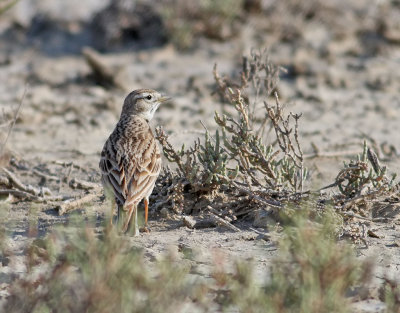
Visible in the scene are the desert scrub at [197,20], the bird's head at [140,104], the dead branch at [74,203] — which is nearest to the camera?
the dead branch at [74,203]

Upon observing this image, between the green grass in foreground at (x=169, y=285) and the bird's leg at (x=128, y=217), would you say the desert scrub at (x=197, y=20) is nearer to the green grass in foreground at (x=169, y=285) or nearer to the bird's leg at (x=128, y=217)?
the bird's leg at (x=128, y=217)

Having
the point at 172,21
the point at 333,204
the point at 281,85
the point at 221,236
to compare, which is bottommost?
the point at 221,236

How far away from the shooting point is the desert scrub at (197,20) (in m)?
12.0

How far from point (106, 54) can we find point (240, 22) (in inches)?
85.2

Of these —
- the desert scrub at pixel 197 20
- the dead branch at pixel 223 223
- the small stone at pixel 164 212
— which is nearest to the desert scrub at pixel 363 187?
the dead branch at pixel 223 223

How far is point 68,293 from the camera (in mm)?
4332

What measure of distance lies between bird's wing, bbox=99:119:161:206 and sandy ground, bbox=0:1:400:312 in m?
0.33

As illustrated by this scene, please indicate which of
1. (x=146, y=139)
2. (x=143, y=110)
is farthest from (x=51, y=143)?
(x=146, y=139)

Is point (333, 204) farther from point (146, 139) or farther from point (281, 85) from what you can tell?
point (281, 85)

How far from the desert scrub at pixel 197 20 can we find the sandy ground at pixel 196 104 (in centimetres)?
16

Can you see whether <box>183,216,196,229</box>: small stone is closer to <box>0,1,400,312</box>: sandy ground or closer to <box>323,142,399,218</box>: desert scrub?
<box>0,1,400,312</box>: sandy ground

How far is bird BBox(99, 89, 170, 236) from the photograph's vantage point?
19.3ft

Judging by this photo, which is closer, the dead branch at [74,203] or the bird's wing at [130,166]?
the bird's wing at [130,166]

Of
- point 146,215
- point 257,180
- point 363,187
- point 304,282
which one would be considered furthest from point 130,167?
point 304,282
